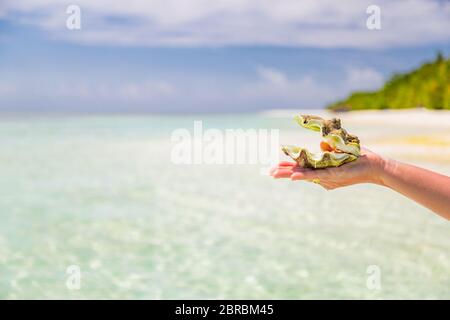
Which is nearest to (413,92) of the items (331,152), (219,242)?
(219,242)

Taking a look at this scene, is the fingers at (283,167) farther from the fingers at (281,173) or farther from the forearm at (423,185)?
the forearm at (423,185)

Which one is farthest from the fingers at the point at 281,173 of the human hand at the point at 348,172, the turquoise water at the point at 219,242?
the turquoise water at the point at 219,242

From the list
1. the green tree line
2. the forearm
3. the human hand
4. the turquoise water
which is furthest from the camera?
the green tree line

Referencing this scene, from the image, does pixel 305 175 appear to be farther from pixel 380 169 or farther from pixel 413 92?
pixel 413 92

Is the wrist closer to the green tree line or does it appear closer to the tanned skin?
the tanned skin

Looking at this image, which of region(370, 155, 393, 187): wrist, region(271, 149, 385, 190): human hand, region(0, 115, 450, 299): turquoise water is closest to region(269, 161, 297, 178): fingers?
region(271, 149, 385, 190): human hand

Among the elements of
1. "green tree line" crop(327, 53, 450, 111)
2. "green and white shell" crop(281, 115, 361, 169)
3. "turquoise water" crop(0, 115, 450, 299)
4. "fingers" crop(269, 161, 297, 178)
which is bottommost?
"turquoise water" crop(0, 115, 450, 299)

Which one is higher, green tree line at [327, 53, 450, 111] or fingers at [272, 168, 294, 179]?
green tree line at [327, 53, 450, 111]

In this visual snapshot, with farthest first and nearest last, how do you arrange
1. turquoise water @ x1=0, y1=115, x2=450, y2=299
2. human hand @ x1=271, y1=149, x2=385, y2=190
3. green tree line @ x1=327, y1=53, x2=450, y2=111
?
green tree line @ x1=327, y1=53, x2=450, y2=111
turquoise water @ x1=0, y1=115, x2=450, y2=299
human hand @ x1=271, y1=149, x2=385, y2=190
